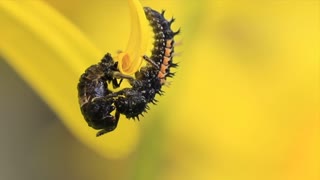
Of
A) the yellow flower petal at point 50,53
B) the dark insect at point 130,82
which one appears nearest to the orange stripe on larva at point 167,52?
the dark insect at point 130,82

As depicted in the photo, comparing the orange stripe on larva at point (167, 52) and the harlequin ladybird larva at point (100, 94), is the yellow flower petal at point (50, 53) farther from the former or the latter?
the orange stripe on larva at point (167, 52)

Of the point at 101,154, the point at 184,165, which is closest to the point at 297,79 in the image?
the point at 184,165

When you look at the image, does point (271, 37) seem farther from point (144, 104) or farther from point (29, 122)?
point (29, 122)

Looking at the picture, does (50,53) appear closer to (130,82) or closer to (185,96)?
(130,82)

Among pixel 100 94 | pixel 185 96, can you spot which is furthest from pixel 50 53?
pixel 185 96

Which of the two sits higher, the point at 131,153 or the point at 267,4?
the point at 267,4
